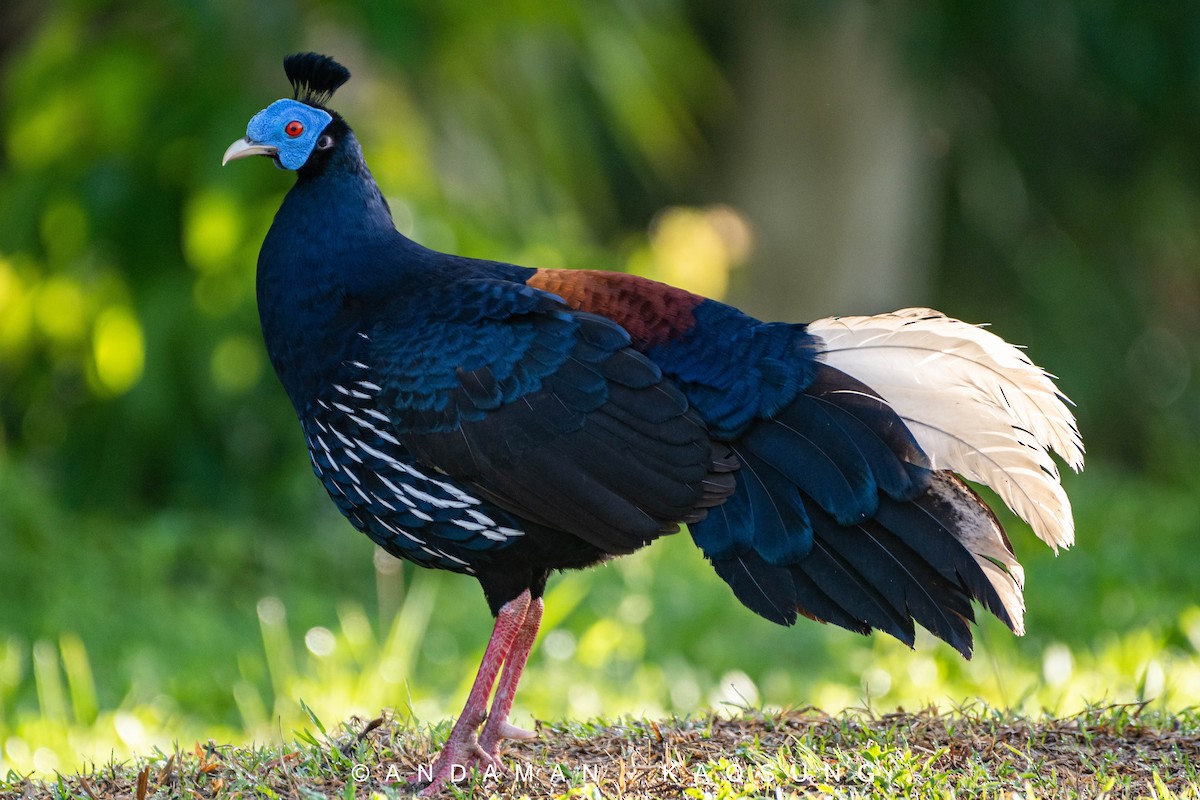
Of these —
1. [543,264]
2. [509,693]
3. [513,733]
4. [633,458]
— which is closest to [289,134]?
[633,458]

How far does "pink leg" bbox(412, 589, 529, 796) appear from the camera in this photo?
3588 mm

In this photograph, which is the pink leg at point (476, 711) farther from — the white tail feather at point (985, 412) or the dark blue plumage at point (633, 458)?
the white tail feather at point (985, 412)

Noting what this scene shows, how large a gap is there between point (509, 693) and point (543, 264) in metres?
4.47

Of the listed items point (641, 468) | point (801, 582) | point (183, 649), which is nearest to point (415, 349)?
point (641, 468)

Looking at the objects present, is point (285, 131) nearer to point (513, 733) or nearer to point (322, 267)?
point (322, 267)

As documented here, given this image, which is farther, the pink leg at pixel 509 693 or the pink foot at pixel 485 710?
the pink leg at pixel 509 693

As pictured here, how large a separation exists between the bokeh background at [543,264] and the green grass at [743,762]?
21.3 inches

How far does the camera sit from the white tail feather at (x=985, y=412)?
12.3 feet

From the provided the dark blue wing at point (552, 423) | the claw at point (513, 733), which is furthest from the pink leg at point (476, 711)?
the dark blue wing at point (552, 423)

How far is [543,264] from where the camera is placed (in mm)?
8023

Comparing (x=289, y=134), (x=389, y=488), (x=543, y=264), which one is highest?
(x=543, y=264)

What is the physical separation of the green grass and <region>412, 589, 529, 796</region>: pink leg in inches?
1.9

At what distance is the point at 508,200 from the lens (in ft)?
31.3

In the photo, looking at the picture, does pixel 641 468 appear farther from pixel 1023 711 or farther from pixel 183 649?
pixel 183 649
